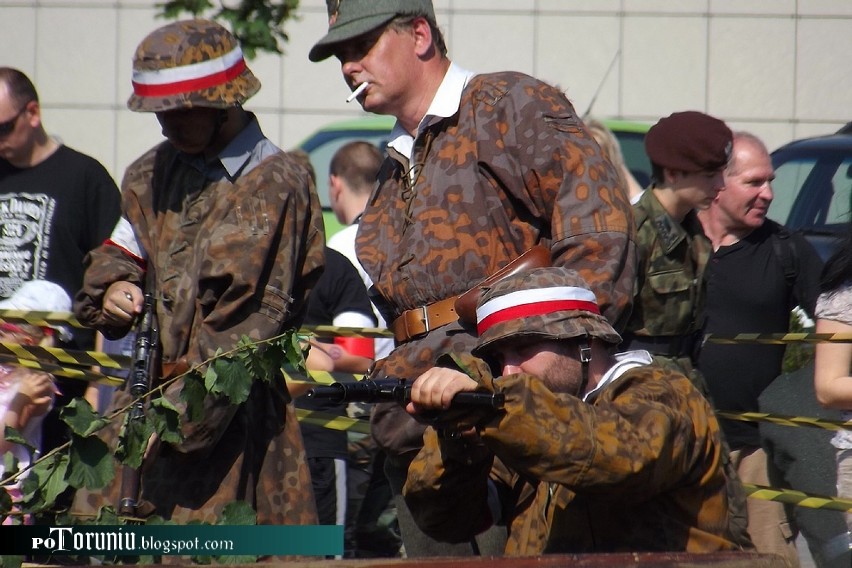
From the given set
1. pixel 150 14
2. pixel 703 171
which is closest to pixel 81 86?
pixel 150 14

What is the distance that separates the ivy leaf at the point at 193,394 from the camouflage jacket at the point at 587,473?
80cm

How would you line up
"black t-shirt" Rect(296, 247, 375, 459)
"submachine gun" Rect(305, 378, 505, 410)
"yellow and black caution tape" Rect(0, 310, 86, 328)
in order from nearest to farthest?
"submachine gun" Rect(305, 378, 505, 410) < "yellow and black caution tape" Rect(0, 310, 86, 328) < "black t-shirt" Rect(296, 247, 375, 459)

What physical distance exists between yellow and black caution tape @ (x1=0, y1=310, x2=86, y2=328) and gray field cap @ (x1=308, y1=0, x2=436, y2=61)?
7.56ft

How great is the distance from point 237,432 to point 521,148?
114cm

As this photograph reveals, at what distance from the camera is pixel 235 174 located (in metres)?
4.16

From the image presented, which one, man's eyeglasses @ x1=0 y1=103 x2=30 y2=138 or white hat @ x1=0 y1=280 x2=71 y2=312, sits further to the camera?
man's eyeglasses @ x1=0 y1=103 x2=30 y2=138

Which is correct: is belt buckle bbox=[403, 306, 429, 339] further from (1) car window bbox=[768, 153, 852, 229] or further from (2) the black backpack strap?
(1) car window bbox=[768, 153, 852, 229]

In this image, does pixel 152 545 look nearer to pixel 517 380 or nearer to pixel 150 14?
pixel 517 380

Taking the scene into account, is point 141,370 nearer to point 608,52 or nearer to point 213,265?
point 213,265

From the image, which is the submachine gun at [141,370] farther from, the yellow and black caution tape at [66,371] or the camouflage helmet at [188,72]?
the yellow and black caution tape at [66,371]

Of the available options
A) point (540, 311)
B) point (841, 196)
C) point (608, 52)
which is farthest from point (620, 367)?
point (608, 52)

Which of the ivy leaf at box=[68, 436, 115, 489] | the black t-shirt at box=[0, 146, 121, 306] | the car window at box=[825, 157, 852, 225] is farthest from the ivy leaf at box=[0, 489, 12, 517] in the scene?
Result: the car window at box=[825, 157, 852, 225]

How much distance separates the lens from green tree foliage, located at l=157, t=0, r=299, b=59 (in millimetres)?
8805

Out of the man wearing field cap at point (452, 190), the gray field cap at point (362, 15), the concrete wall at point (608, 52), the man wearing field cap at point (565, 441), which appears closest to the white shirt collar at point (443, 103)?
the man wearing field cap at point (452, 190)
